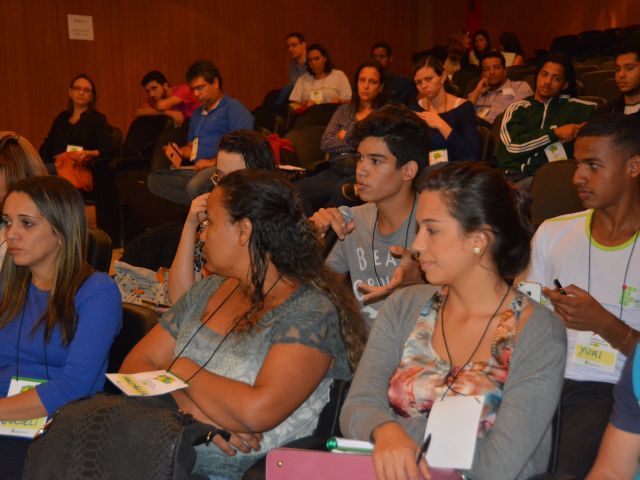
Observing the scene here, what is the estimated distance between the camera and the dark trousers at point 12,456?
2205 millimetres

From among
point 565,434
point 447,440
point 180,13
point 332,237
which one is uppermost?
point 180,13

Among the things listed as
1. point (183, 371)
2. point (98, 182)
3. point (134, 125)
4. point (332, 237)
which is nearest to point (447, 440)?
point (183, 371)

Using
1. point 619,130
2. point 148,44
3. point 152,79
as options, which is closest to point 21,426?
point 619,130

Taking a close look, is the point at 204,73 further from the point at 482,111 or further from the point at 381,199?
the point at 381,199

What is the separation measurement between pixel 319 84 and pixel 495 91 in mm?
2057

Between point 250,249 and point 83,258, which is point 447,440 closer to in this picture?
point 250,249

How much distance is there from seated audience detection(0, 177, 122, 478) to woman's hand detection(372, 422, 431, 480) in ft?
3.44

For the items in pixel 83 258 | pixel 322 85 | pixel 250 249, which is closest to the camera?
pixel 250 249

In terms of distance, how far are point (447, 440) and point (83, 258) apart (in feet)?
4.55

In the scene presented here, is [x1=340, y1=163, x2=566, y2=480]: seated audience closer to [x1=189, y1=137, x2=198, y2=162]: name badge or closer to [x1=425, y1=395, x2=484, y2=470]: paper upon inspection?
[x1=425, y1=395, x2=484, y2=470]: paper

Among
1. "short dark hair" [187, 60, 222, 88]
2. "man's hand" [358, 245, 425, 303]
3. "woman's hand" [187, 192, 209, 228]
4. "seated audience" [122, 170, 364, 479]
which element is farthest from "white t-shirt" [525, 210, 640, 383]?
"short dark hair" [187, 60, 222, 88]

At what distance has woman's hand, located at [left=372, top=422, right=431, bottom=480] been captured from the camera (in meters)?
1.66

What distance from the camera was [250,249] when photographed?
7.28 ft

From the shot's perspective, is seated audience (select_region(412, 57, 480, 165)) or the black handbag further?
seated audience (select_region(412, 57, 480, 165))
